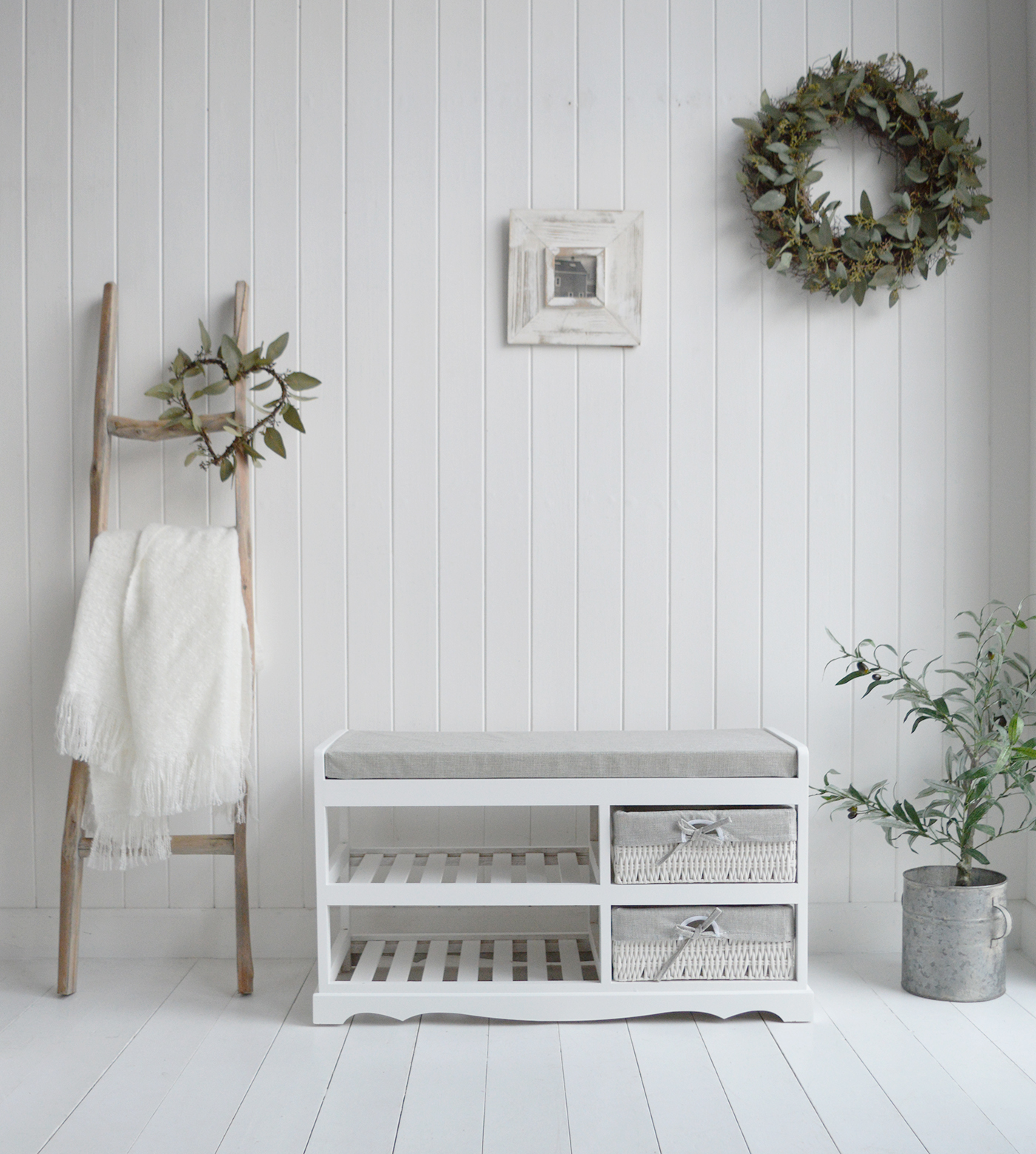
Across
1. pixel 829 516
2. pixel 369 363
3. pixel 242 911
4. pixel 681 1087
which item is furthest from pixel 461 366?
pixel 681 1087

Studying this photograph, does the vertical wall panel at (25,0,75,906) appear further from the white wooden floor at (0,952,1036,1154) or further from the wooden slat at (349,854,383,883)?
the wooden slat at (349,854,383,883)

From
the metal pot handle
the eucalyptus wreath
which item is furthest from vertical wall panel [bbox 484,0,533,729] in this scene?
the metal pot handle

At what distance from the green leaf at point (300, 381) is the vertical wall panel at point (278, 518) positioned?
0.17 metres

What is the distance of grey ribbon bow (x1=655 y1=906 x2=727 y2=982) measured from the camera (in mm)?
1865

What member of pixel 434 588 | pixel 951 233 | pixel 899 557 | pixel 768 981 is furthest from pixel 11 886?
pixel 951 233

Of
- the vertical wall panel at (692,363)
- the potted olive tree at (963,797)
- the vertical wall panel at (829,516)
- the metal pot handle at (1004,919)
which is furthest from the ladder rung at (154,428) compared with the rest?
the metal pot handle at (1004,919)

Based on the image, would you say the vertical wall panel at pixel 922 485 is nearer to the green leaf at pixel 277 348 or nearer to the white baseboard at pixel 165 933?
the white baseboard at pixel 165 933

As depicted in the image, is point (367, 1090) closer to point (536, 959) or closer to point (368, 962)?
point (368, 962)

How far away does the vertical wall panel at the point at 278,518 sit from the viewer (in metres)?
2.17

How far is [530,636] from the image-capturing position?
7.25 feet

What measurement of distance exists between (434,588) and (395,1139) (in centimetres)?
113

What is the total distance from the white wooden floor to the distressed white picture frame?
1.48 meters

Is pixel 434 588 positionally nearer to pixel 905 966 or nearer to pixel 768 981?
pixel 768 981

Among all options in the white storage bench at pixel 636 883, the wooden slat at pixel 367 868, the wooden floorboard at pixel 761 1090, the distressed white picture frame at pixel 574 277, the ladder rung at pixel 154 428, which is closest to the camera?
the wooden floorboard at pixel 761 1090
